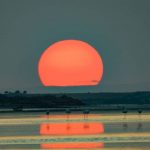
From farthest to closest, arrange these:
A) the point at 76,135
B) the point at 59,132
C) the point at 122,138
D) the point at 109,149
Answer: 1. the point at 59,132
2. the point at 76,135
3. the point at 122,138
4. the point at 109,149

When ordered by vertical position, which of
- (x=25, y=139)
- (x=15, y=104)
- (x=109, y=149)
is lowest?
(x=109, y=149)

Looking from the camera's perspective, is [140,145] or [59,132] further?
[59,132]

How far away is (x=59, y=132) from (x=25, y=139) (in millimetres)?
6567

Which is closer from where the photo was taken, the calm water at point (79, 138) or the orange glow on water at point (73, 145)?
the orange glow on water at point (73, 145)

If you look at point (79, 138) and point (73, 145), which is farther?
point (79, 138)

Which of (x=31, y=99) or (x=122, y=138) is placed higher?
(x=31, y=99)

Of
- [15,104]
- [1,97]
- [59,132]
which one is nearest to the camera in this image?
[59,132]

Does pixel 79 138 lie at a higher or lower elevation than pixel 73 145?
higher

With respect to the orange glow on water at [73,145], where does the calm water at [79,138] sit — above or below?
above

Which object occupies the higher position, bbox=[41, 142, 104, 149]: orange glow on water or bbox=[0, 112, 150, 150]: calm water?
bbox=[0, 112, 150, 150]: calm water

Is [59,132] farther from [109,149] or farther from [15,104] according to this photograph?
[15,104]

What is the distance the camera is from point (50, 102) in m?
186

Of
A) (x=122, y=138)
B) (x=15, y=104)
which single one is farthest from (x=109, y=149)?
(x=15, y=104)

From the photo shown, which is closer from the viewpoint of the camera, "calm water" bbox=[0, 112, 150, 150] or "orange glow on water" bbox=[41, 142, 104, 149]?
"orange glow on water" bbox=[41, 142, 104, 149]
